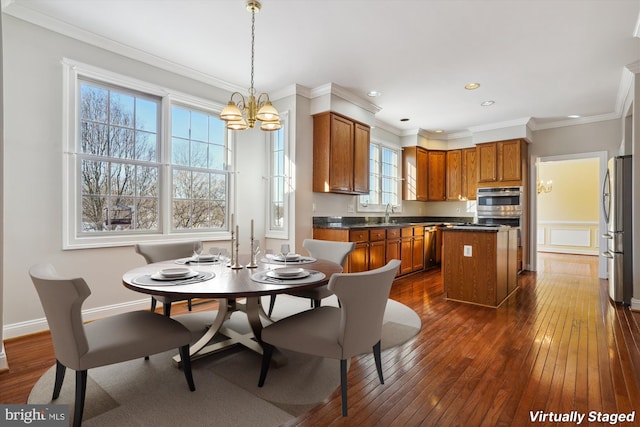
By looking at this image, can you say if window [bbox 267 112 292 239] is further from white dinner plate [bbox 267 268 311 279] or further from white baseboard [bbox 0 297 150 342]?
white dinner plate [bbox 267 268 311 279]

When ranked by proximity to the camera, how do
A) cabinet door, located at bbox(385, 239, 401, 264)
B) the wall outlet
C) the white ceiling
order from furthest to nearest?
cabinet door, located at bbox(385, 239, 401, 264) → the wall outlet → the white ceiling

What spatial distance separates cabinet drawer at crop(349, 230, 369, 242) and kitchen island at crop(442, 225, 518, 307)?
3.48 ft

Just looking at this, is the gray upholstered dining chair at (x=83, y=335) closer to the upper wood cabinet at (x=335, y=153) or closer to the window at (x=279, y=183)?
the window at (x=279, y=183)

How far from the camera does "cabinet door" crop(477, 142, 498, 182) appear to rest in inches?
247

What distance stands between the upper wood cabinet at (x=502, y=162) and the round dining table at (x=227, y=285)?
16.1ft

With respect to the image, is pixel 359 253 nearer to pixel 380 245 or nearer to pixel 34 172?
pixel 380 245

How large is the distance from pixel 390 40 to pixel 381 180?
11.2 feet

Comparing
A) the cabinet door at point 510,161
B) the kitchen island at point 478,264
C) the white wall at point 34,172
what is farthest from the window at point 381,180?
the white wall at point 34,172

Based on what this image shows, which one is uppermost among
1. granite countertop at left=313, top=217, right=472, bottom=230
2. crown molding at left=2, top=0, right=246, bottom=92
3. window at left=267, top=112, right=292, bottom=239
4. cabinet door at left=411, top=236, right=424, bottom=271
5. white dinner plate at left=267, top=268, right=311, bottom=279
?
crown molding at left=2, top=0, right=246, bottom=92

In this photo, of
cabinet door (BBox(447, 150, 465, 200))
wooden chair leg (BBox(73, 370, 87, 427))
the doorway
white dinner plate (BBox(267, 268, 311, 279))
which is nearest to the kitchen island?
white dinner plate (BBox(267, 268, 311, 279))

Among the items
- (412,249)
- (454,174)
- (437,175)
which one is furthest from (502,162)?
(412,249)

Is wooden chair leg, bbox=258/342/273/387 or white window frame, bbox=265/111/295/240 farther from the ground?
white window frame, bbox=265/111/295/240

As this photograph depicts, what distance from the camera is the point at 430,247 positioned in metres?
6.51

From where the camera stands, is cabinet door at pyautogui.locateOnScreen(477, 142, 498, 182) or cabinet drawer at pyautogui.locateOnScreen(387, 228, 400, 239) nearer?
cabinet drawer at pyautogui.locateOnScreen(387, 228, 400, 239)
